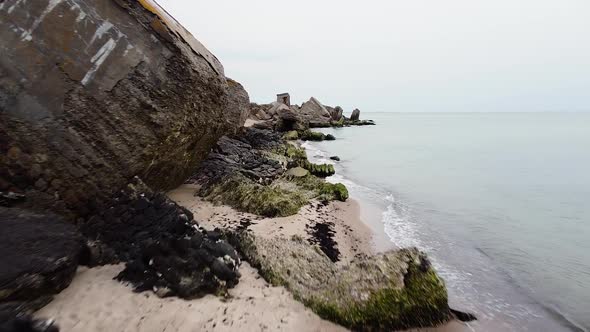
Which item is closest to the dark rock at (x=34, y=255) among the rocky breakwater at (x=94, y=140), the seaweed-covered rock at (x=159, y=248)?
the rocky breakwater at (x=94, y=140)

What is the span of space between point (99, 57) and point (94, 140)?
128 cm

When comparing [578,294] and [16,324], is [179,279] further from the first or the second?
[578,294]

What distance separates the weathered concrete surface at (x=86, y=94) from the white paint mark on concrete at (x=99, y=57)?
0.01 metres

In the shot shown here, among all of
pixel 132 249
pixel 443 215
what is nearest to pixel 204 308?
pixel 132 249

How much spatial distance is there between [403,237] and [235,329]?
5.33 metres

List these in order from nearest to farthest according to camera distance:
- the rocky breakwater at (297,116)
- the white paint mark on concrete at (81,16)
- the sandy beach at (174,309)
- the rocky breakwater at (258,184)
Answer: the sandy beach at (174,309) < the white paint mark on concrete at (81,16) < the rocky breakwater at (258,184) < the rocky breakwater at (297,116)

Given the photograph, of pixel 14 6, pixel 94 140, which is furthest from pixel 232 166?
pixel 14 6

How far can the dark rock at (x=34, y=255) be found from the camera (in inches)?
126

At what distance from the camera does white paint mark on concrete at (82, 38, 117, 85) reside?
4938 mm

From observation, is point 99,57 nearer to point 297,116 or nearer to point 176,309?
point 176,309

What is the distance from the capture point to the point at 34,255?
344cm

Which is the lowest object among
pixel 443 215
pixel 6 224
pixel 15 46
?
pixel 443 215

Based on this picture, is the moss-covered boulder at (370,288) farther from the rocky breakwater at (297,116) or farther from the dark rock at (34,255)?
the rocky breakwater at (297,116)

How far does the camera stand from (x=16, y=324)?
2693 mm
